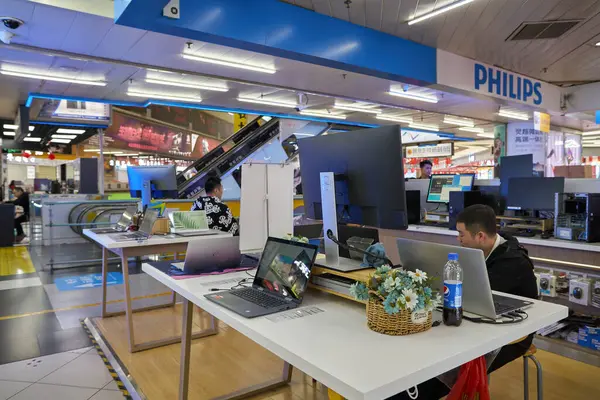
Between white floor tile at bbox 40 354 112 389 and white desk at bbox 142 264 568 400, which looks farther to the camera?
white floor tile at bbox 40 354 112 389

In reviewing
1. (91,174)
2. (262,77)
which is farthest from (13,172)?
(262,77)

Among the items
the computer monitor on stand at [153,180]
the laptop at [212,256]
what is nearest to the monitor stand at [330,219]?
the laptop at [212,256]

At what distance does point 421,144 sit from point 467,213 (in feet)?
51.5

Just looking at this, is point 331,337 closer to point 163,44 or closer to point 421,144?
point 163,44

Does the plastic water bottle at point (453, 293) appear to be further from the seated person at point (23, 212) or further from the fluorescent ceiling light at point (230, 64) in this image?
the seated person at point (23, 212)

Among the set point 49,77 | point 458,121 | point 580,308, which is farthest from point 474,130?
point 49,77

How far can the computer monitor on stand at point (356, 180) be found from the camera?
194 cm

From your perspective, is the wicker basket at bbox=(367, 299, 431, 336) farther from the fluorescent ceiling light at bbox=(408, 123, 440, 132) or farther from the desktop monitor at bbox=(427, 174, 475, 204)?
the fluorescent ceiling light at bbox=(408, 123, 440, 132)

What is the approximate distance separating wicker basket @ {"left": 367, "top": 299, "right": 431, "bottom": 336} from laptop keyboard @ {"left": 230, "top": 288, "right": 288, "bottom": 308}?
44cm

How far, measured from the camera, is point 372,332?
5.04ft

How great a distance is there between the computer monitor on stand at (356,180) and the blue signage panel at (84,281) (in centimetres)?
475

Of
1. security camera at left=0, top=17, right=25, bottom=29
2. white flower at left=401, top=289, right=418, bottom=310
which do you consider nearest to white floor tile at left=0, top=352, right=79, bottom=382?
white flower at left=401, top=289, right=418, bottom=310

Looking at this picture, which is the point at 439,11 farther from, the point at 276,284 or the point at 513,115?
the point at 513,115

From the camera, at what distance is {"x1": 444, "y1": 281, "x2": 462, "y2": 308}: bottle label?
5.03ft
